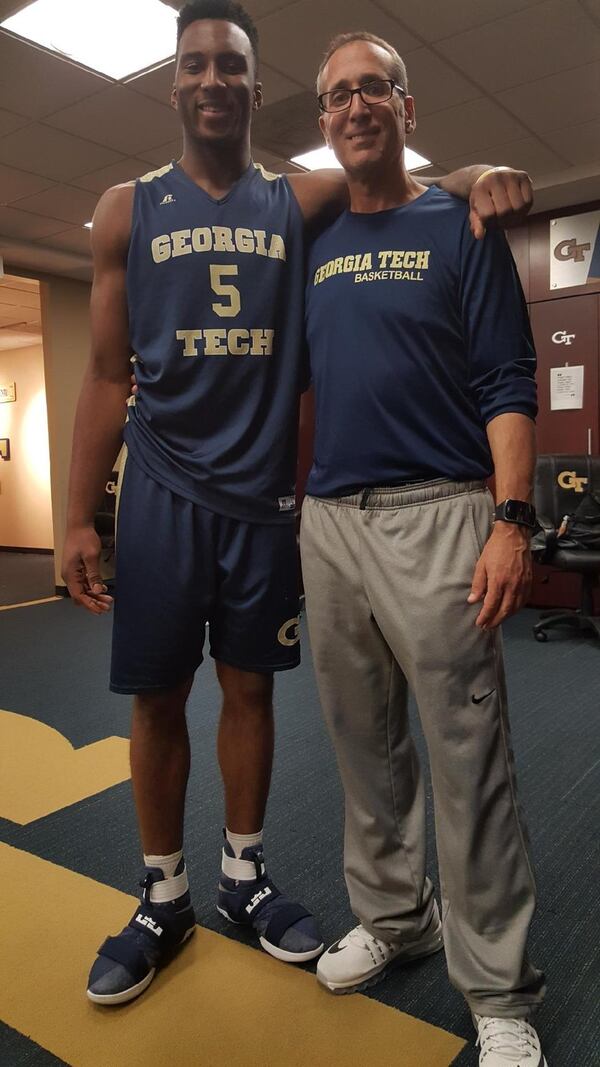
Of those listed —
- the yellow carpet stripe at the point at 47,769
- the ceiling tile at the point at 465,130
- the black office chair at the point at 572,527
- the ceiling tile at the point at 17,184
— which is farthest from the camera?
the ceiling tile at the point at 17,184

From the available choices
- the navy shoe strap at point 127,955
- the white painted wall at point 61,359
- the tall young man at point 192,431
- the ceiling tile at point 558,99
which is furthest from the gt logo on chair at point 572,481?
the white painted wall at point 61,359

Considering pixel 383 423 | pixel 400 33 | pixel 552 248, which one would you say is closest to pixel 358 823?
pixel 383 423

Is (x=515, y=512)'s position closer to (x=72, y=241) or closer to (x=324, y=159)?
(x=324, y=159)

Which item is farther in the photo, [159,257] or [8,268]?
[8,268]

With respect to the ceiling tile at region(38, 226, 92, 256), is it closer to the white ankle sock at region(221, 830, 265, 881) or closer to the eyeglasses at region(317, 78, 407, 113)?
the eyeglasses at region(317, 78, 407, 113)

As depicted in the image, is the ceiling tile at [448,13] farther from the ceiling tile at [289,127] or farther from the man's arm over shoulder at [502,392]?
the man's arm over shoulder at [502,392]

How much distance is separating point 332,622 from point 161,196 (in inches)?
31.5

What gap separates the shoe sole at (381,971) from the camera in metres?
1.39

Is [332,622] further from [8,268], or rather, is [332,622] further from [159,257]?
[8,268]

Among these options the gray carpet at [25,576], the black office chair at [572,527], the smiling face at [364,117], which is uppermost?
the smiling face at [364,117]

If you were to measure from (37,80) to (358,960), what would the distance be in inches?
141

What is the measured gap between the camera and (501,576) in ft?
3.66

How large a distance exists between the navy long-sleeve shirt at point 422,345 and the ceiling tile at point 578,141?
3.36m

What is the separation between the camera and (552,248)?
16.8 feet
